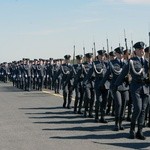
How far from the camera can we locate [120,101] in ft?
38.9

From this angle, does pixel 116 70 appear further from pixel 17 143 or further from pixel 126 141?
pixel 17 143

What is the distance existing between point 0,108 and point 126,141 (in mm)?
8792

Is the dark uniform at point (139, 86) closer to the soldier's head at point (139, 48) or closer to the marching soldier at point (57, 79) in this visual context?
the soldier's head at point (139, 48)

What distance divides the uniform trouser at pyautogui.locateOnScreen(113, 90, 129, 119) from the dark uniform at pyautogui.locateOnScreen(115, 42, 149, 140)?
1.19 m

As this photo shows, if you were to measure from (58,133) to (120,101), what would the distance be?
5.65 ft

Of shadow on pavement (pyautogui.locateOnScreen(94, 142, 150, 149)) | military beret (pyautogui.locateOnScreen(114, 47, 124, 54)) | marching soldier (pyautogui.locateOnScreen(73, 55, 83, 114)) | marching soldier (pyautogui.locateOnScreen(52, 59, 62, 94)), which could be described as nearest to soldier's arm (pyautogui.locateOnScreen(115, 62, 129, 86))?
military beret (pyautogui.locateOnScreen(114, 47, 124, 54))

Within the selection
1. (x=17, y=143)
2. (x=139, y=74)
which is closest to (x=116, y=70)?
(x=139, y=74)

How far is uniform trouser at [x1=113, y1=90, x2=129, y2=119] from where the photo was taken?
11.8 metres

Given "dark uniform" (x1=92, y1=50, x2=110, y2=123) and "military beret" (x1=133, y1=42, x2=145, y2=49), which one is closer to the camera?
"military beret" (x1=133, y1=42, x2=145, y2=49)

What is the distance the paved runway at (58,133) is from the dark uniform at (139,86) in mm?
441

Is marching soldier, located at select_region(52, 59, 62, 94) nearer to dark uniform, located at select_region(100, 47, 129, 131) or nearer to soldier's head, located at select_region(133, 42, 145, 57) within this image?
dark uniform, located at select_region(100, 47, 129, 131)

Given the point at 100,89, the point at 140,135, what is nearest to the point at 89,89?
the point at 100,89

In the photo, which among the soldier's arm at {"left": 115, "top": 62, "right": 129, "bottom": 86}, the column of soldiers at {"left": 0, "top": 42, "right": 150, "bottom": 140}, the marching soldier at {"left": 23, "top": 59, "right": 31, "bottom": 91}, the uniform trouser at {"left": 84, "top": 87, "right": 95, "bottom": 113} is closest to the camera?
the column of soldiers at {"left": 0, "top": 42, "right": 150, "bottom": 140}

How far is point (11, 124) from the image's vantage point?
1324cm
